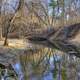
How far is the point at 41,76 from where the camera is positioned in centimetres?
1555

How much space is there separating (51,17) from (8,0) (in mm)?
10943

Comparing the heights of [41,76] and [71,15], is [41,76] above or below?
below

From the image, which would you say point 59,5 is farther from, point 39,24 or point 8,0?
point 8,0

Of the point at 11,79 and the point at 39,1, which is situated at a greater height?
the point at 39,1

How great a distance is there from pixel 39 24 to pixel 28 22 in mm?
2915

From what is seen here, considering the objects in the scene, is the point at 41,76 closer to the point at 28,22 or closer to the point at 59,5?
the point at 28,22

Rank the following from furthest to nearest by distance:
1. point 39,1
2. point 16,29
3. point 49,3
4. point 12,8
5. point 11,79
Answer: point 49,3
point 39,1
point 16,29
point 12,8
point 11,79

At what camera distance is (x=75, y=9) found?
49.9 metres

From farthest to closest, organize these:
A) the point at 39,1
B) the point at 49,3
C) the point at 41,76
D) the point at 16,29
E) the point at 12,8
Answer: the point at 49,3
the point at 39,1
the point at 16,29
the point at 12,8
the point at 41,76

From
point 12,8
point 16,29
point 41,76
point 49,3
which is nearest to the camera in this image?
point 41,76

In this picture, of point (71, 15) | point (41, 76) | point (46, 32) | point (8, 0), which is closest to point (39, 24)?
point (46, 32)

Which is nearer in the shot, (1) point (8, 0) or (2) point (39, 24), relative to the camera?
(1) point (8, 0)

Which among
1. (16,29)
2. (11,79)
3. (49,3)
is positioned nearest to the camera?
(11,79)

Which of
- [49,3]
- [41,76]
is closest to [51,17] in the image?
[49,3]
